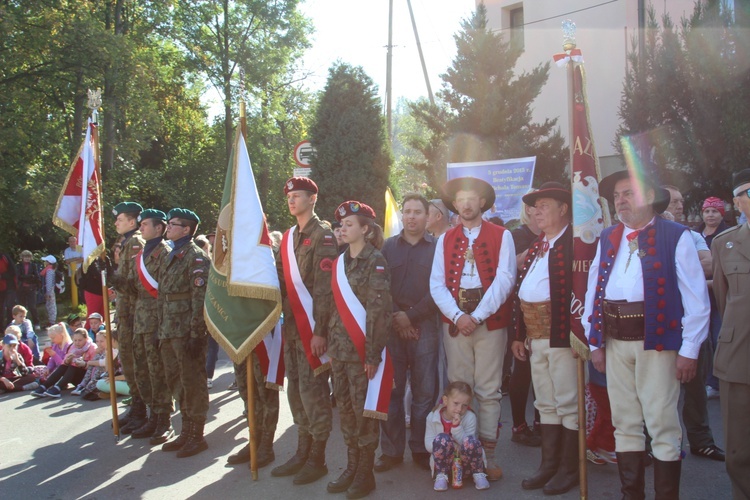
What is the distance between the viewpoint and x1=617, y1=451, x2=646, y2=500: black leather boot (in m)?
4.29

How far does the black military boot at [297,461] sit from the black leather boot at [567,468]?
1.85 m

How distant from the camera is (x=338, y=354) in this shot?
507 centimetres

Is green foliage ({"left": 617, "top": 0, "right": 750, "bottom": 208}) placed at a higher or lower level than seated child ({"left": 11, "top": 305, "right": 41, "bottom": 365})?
higher

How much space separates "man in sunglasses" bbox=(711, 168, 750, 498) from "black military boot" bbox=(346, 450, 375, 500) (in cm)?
230

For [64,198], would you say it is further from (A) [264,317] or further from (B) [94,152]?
(A) [264,317]

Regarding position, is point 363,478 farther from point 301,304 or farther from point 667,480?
point 667,480

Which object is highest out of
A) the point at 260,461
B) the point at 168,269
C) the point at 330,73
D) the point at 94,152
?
the point at 330,73

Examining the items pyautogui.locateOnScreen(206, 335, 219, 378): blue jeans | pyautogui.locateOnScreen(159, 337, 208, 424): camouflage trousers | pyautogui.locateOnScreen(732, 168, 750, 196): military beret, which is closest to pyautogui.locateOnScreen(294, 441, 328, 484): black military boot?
pyautogui.locateOnScreen(159, 337, 208, 424): camouflage trousers

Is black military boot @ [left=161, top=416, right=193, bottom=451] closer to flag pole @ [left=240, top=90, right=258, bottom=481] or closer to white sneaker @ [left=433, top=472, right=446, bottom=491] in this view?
flag pole @ [left=240, top=90, right=258, bottom=481]

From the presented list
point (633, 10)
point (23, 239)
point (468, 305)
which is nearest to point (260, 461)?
point (468, 305)

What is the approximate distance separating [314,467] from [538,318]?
6.66 ft

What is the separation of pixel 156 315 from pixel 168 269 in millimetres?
549

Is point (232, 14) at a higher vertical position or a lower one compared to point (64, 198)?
higher

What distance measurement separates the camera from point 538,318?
493 centimetres
